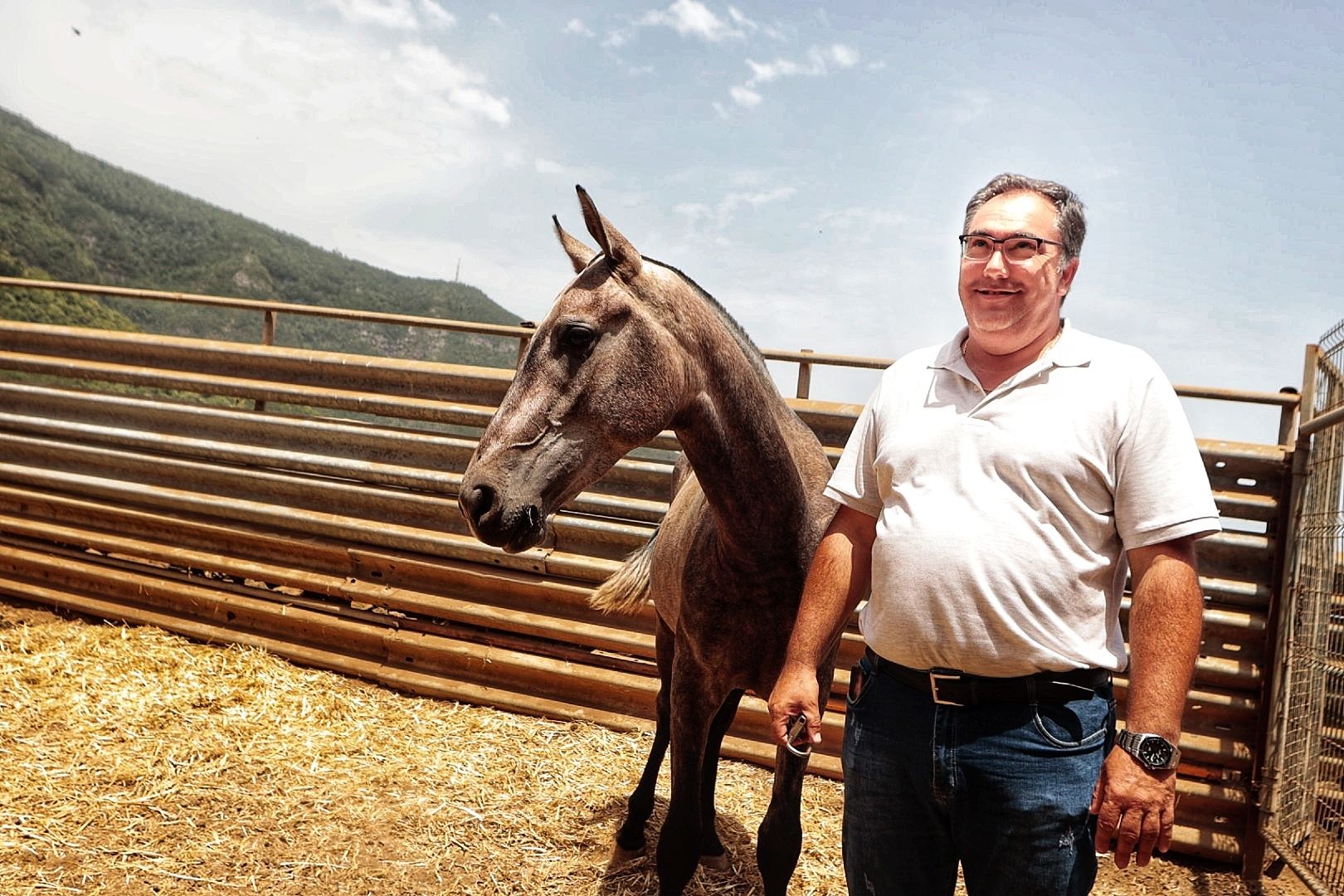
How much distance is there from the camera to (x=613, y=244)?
7.11 ft

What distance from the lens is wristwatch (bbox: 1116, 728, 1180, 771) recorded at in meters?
1.42

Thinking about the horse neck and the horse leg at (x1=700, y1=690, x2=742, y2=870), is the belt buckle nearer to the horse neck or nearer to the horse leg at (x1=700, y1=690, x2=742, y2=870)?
the horse neck

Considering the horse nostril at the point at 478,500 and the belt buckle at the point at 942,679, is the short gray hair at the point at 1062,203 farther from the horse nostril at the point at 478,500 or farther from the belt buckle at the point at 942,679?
the horse nostril at the point at 478,500

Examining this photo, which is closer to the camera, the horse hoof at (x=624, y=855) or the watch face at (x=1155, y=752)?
the watch face at (x=1155, y=752)

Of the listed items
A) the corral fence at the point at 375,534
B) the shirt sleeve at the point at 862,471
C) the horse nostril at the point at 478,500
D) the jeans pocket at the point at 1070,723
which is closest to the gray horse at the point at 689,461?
the horse nostril at the point at 478,500

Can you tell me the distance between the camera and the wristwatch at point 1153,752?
→ 4.67 feet

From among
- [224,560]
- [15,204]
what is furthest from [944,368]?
[15,204]

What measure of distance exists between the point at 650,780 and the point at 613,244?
264 cm

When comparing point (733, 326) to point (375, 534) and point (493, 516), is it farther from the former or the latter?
point (375, 534)

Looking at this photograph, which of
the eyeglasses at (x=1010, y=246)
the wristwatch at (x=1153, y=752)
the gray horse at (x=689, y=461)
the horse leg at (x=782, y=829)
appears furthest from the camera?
the horse leg at (x=782, y=829)

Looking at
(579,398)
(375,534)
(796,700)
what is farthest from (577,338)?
(375,534)

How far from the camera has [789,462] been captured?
248 cm

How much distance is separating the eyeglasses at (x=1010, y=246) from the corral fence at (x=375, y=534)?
284 centimetres

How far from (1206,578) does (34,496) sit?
8066mm
